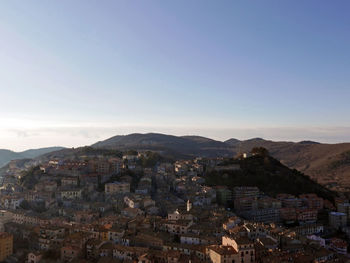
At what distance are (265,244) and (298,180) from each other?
3223 cm

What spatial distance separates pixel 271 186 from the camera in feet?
180

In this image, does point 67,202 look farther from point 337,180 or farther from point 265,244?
point 337,180

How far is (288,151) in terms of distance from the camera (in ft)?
544

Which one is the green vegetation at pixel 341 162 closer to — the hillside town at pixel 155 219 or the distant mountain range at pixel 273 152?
the distant mountain range at pixel 273 152

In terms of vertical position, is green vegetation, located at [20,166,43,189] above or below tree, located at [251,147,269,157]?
below

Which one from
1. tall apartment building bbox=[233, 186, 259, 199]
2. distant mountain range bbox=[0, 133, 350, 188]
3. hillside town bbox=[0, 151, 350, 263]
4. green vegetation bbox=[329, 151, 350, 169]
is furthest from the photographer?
green vegetation bbox=[329, 151, 350, 169]

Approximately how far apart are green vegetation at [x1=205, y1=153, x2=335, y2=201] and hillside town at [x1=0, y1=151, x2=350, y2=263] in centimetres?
221

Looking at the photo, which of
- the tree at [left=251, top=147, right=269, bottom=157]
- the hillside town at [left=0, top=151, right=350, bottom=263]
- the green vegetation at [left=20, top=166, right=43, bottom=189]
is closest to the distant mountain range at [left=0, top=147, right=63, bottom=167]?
the green vegetation at [left=20, top=166, right=43, bottom=189]

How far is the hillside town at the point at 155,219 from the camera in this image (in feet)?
88.1

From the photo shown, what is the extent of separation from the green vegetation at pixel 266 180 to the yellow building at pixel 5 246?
2983 cm

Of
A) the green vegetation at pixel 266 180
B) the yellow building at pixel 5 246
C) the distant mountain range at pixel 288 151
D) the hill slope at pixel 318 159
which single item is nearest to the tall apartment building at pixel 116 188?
the green vegetation at pixel 266 180

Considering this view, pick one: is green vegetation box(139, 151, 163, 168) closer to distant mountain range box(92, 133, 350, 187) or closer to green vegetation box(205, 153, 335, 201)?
green vegetation box(205, 153, 335, 201)

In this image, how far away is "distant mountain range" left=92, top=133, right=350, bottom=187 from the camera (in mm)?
113500

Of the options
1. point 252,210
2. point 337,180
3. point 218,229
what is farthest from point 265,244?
point 337,180
